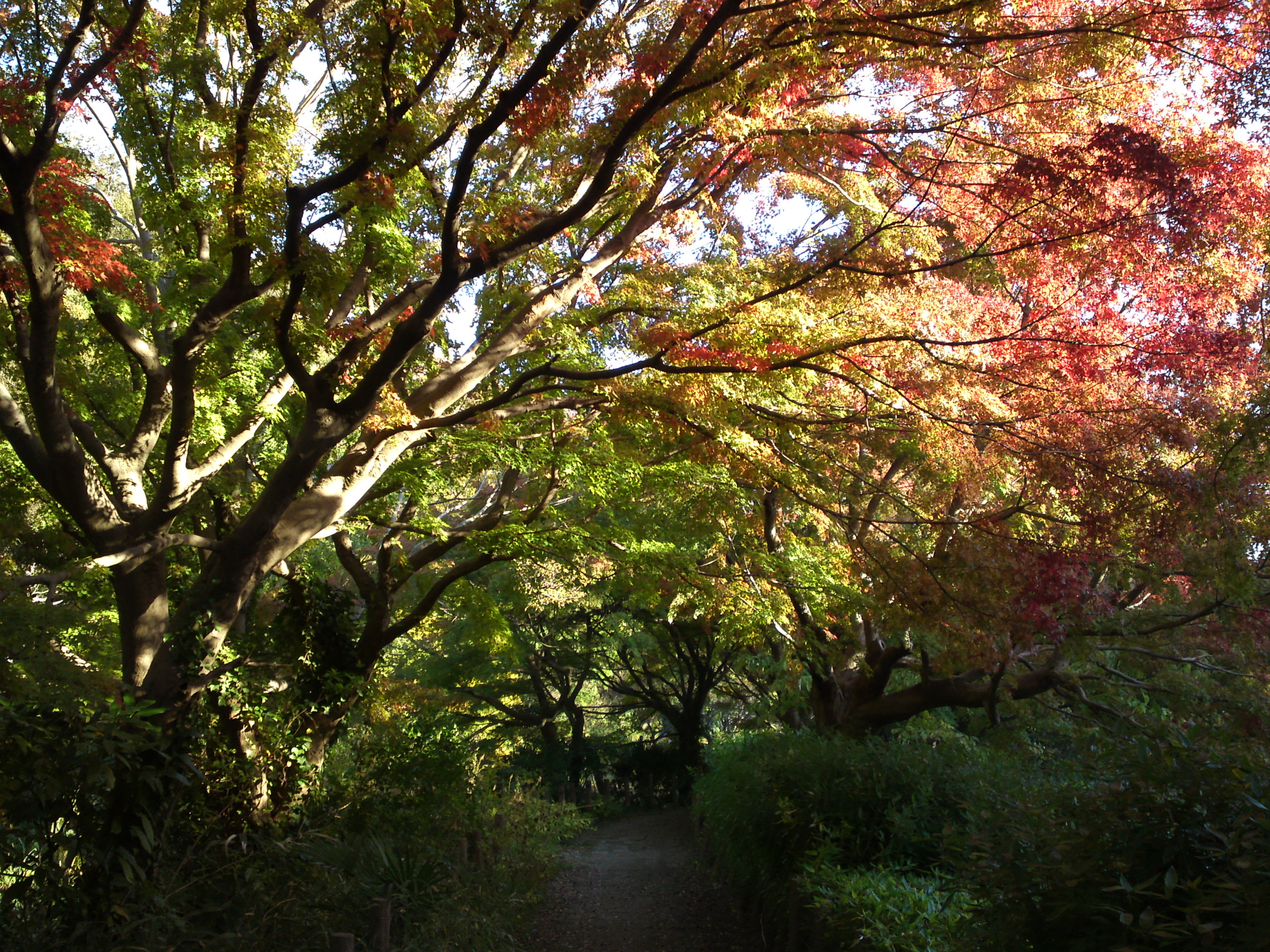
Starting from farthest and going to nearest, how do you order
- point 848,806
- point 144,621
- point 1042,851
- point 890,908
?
point 144,621
point 848,806
point 890,908
point 1042,851

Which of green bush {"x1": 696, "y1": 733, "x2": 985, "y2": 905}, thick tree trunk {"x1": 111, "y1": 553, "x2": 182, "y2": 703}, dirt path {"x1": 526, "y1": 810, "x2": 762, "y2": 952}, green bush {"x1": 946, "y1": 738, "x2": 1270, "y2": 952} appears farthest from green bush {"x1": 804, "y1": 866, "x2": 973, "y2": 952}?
thick tree trunk {"x1": 111, "y1": 553, "x2": 182, "y2": 703}

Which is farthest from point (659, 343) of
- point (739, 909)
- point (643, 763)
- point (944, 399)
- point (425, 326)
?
point (643, 763)

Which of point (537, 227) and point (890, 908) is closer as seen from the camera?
point (890, 908)

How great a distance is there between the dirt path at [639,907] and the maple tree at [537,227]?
372 cm

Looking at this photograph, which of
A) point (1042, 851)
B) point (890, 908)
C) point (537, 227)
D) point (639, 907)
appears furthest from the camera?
point (639, 907)

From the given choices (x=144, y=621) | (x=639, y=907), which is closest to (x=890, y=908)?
(x=144, y=621)

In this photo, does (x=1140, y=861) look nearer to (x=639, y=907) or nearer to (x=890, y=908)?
(x=890, y=908)

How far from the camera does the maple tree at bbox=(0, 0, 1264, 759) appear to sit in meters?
5.17

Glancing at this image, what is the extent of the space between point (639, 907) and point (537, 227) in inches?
353

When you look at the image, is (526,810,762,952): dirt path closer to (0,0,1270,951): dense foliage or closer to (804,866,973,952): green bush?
(0,0,1270,951): dense foliage

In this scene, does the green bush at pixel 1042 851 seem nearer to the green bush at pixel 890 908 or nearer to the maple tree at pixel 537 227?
the green bush at pixel 890 908

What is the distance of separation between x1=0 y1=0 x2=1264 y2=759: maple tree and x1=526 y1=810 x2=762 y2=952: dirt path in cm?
Result: 372

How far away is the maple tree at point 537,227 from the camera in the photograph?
17.0 feet

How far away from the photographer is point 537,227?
552cm
